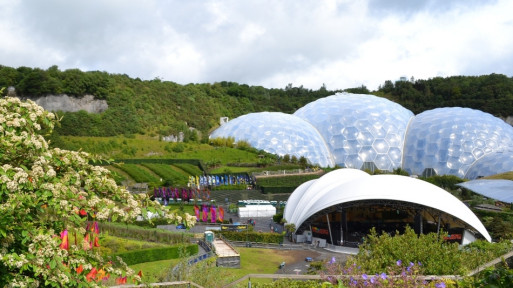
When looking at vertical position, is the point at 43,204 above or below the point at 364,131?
below

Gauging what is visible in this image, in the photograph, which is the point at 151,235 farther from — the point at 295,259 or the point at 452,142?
the point at 452,142

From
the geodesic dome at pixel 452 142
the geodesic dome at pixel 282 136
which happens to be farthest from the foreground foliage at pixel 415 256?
the geodesic dome at pixel 282 136

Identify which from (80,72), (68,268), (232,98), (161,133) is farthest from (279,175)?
(232,98)

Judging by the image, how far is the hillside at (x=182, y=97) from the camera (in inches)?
2457

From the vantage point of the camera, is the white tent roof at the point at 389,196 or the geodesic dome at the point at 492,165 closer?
the white tent roof at the point at 389,196

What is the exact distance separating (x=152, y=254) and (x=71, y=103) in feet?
161

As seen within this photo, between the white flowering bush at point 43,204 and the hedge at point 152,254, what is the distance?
48.4 feet

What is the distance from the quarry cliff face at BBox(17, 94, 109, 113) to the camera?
63000 millimetres

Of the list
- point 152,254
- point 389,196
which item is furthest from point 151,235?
point 389,196

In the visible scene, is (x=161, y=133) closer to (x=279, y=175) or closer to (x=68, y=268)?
(x=279, y=175)

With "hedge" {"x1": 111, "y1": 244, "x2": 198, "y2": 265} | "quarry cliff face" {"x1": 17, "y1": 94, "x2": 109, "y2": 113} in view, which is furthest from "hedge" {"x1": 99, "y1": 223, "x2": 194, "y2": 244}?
"quarry cliff face" {"x1": 17, "y1": 94, "x2": 109, "y2": 113}

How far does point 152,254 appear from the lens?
20.8 m

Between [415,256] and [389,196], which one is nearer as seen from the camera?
[415,256]

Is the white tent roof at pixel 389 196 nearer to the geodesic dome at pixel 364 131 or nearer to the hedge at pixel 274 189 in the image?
the hedge at pixel 274 189
